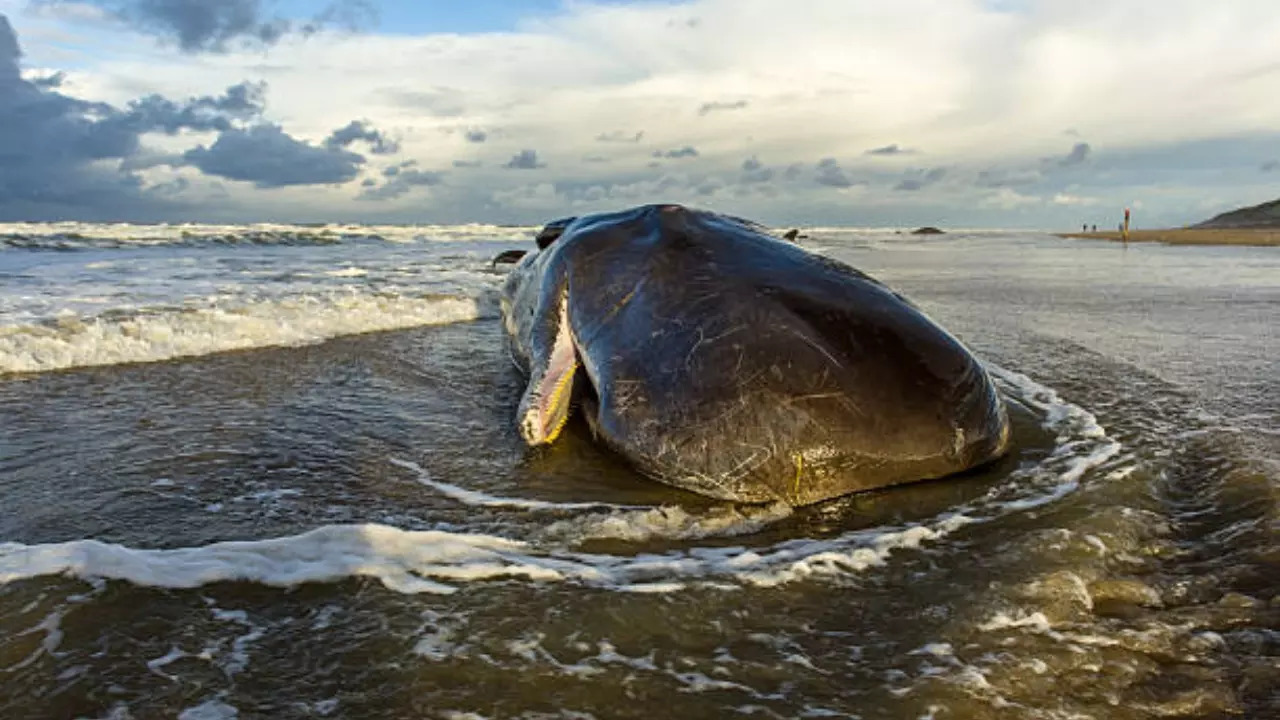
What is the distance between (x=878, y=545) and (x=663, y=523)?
0.78m

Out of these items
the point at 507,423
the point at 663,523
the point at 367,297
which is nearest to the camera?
the point at 663,523

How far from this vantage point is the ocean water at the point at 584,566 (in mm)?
1970

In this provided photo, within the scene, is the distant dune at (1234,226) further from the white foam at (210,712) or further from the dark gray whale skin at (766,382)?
the white foam at (210,712)

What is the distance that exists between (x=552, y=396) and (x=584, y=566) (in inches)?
63.9

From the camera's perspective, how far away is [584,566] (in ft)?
8.92

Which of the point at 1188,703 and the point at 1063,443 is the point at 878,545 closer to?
the point at 1188,703

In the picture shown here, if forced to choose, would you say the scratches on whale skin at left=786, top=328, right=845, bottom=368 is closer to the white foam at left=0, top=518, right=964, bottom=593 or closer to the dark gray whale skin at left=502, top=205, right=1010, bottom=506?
the dark gray whale skin at left=502, top=205, right=1010, bottom=506

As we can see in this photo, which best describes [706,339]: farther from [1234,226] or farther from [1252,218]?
[1252,218]

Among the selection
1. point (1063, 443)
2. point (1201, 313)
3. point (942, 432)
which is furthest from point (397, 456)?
point (1201, 313)

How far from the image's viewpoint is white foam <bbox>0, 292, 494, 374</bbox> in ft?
20.7

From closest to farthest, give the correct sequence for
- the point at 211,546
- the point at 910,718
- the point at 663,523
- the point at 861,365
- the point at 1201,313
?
the point at 910,718 < the point at 211,546 < the point at 663,523 < the point at 861,365 < the point at 1201,313

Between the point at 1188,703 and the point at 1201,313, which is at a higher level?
the point at 1201,313

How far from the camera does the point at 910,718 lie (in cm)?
186

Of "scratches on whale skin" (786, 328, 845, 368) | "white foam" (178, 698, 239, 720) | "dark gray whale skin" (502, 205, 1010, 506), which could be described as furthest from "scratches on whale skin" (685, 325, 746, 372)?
"white foam" (178, 698, 239, 720)
